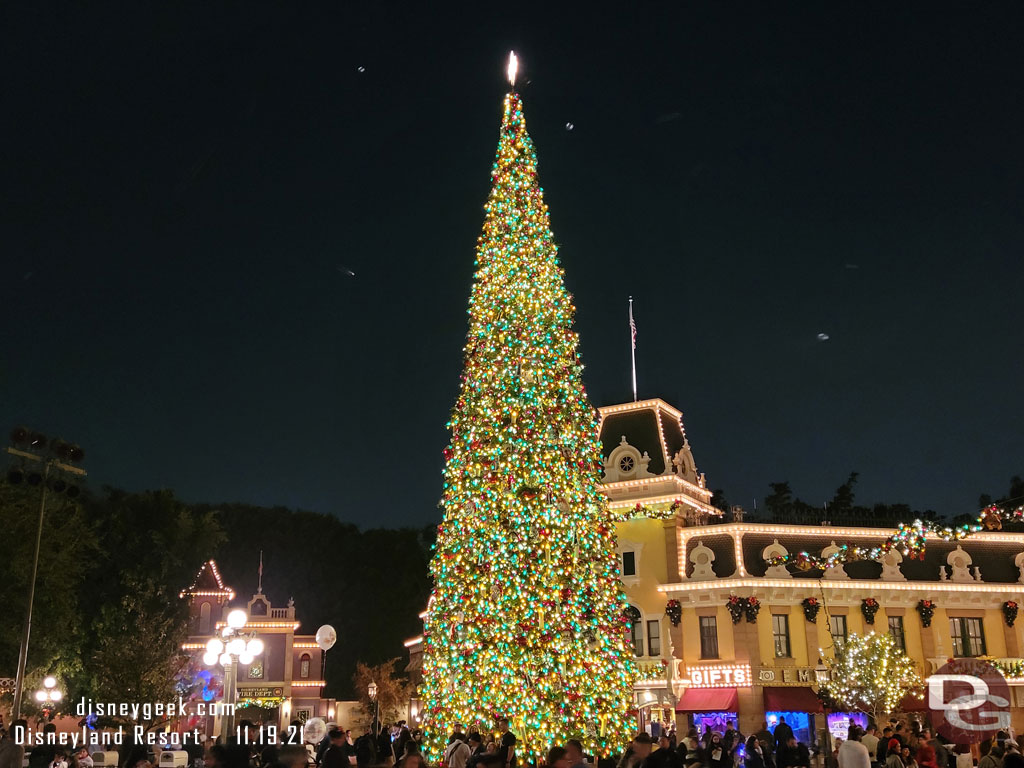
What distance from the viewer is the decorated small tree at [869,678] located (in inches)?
1259

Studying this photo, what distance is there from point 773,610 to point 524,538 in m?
18.7

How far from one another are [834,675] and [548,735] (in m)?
17.5

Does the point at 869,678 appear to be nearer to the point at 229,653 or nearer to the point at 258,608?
the point at 229,653

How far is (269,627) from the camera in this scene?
6009 centimetres

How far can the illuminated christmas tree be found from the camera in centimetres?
1991

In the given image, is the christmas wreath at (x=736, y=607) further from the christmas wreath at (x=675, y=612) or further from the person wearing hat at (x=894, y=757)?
the person wearing hat at (x=894, y=757)

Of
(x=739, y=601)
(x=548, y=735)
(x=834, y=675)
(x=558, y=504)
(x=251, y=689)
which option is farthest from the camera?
(x=251, y=689)

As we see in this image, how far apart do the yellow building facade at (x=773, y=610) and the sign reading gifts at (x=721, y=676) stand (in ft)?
0.14

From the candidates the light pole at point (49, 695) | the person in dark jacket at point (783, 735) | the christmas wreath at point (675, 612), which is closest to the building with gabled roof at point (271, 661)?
the light pole at point (49, 695)

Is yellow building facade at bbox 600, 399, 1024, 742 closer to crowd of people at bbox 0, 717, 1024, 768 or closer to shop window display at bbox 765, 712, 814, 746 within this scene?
shop window display at bbox 765, 712, 814, 746

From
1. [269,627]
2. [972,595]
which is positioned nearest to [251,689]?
[269,627]

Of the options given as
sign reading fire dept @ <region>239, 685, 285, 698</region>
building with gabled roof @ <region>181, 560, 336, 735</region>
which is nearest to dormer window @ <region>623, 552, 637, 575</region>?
building with gabled roof @ <region>181, 560, 336, 735</region>

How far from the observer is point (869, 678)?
105ft

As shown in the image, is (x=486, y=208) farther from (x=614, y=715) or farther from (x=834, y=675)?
(x=834, y=675)
